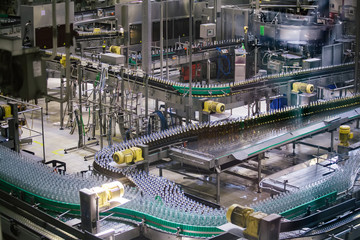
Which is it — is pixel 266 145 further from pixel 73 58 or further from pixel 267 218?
pixel 73 58

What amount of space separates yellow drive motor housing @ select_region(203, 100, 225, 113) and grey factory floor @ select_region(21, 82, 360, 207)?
43.9 inches

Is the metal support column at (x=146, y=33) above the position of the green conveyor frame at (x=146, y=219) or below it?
above

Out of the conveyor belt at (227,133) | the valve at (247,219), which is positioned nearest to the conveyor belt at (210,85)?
the conveyor belt at (227,133)

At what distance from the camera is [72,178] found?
291 inches

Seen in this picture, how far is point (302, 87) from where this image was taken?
460 inches

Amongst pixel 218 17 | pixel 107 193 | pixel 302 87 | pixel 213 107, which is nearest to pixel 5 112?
pixel 213 107

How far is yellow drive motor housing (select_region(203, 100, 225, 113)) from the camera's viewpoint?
10659 mm

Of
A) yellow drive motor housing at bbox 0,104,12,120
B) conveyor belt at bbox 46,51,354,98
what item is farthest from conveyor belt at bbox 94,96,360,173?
yellow drive motor housing at bbox 0,104,12,120

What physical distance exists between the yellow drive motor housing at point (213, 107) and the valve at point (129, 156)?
2771 millimetres

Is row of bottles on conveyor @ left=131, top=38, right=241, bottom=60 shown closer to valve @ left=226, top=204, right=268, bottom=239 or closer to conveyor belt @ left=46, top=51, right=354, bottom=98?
conveyor belt @ left=46, top=51, right=354, bottom=98

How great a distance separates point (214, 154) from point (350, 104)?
4088mm

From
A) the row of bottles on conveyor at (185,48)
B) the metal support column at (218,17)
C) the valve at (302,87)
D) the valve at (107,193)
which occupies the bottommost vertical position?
the valve at (107,193)

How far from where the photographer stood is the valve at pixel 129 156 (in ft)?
26.2

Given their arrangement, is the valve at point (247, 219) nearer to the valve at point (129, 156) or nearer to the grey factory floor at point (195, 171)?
the valve at point (129, 156)
